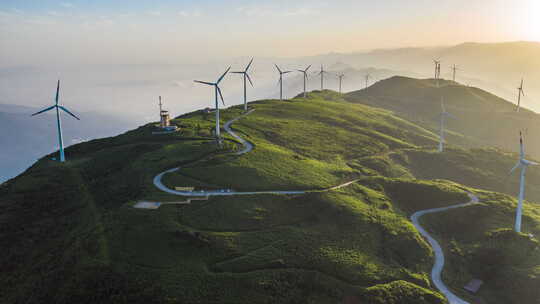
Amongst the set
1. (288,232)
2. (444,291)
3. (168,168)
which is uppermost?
(168,168)

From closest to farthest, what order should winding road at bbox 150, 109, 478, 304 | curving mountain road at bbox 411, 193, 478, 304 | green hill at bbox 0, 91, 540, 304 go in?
green hill at bbox 0, 91, 540, 304, curving mountain road at bbox 411, 193, 478, 304, winding road at bbox 150, 109, 478, 304

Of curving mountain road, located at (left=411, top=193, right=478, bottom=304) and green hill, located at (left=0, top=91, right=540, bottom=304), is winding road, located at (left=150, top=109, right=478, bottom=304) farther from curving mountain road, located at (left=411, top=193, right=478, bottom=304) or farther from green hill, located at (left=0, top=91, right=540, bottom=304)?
green hill, located at (left=0, top=91, right=540, bottom=304)

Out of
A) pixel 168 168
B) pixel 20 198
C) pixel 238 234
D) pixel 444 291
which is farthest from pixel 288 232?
pixel 20 198

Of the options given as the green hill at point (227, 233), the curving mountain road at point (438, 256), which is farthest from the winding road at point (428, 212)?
the green hill at point (227, 233)

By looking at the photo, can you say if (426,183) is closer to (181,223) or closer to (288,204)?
(288,204)

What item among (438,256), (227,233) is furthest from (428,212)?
(227,233)

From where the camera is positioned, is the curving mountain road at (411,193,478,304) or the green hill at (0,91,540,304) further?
the curving mountain road at (411,193,478,304)

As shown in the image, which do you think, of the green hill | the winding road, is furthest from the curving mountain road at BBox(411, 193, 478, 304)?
the green hill
